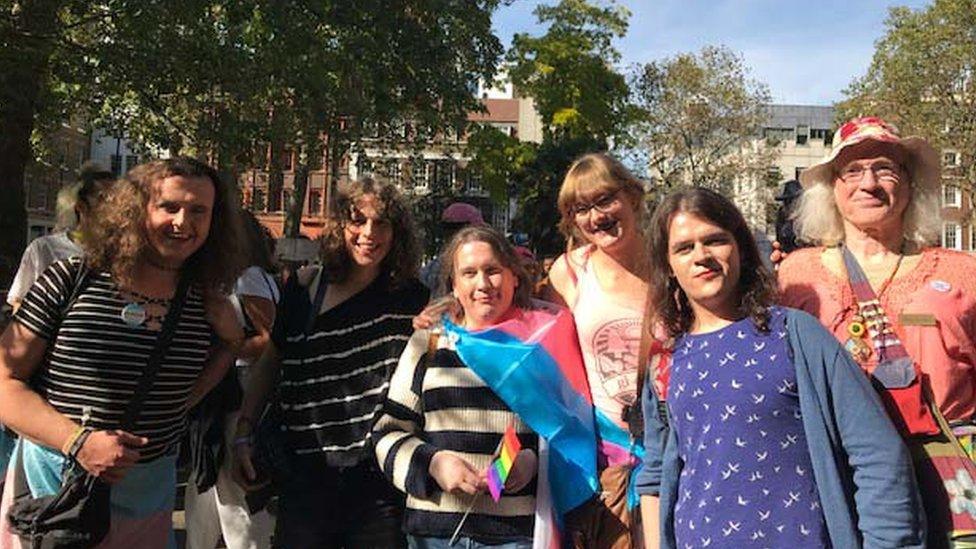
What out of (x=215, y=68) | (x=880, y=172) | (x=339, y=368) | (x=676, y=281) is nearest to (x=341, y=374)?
(x=339, y=368)

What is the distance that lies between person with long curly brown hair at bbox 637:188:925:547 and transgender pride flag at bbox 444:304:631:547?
35cm

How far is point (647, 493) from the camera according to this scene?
8.47ft

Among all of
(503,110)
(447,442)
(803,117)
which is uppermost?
(803,117)

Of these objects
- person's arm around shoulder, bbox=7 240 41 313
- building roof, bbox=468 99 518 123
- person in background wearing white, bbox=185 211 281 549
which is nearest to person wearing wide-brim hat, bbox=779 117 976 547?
person in background wearing white, bbox=185 211 281 549

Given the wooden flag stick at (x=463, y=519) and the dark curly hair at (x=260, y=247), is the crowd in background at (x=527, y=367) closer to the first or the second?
the wooden flag stick at (x=463, y=519)

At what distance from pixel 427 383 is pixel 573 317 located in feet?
1.94

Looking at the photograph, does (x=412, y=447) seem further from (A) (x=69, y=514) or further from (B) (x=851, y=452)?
(B) (x=851, y=452)

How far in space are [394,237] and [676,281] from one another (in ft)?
4.17

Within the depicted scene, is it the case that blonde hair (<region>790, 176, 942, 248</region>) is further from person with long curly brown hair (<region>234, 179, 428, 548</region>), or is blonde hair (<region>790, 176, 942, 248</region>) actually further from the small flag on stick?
person with long curly brown hair (<region>234, 179, 428, 548</region>)

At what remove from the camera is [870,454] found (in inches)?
81.2

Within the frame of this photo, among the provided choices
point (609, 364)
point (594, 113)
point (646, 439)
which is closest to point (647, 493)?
point (646, 439)

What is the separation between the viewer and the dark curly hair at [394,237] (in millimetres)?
3375

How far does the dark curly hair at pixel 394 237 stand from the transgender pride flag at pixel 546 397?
0.59 metres

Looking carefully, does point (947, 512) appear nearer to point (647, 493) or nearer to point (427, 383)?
point (647, 493)
